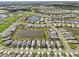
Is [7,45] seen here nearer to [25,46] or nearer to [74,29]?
[25,46]

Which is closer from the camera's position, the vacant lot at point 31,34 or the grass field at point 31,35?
the grass field at point 31,35

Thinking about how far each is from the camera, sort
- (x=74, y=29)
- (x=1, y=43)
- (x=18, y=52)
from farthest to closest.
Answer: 1. (x=74, y=29)
2. (x=1, y=43)
3. (x=18, y=52)

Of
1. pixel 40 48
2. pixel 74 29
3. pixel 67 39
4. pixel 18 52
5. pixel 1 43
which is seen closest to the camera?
pixel 18 52

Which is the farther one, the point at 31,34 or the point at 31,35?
the point at 31,34

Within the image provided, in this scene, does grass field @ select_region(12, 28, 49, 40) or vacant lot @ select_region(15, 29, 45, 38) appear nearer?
grass field @ select_region(12, 28, 49, 40)

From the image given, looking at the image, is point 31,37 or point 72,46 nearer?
point 72,46

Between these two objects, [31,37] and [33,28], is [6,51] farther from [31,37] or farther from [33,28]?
[33,28]

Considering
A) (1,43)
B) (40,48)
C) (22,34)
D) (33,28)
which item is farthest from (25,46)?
(33,28)

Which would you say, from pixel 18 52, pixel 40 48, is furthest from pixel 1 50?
pixel 40 48

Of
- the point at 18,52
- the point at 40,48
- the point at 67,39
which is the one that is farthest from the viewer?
the point at 67,39
